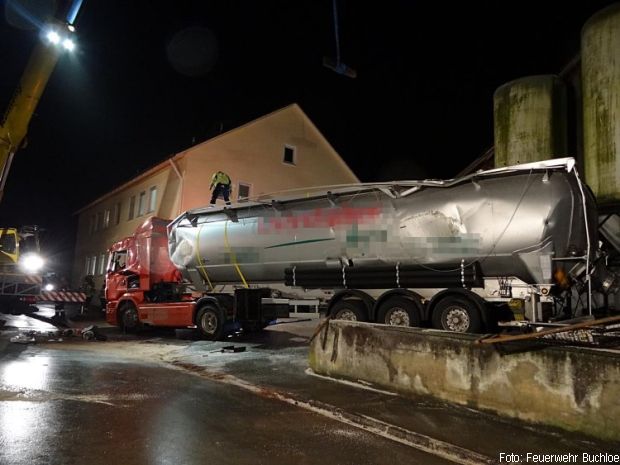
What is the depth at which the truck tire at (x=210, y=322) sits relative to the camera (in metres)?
11.6

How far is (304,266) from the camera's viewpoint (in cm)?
988

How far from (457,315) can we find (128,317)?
9.95 m

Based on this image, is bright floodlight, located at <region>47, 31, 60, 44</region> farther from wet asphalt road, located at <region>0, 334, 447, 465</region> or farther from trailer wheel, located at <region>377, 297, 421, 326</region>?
trailer wheel, located at <region>377, 297, 421, 326</region>

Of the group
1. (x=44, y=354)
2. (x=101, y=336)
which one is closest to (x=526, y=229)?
(x=44, y=354)

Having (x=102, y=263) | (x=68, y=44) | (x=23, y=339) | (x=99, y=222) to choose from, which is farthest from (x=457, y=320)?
(x=99, y=222)

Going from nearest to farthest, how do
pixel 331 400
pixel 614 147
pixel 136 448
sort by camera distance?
1. pixel 136 448
2. pixel 331 400
3. pixel 614 147

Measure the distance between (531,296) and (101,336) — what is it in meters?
10.3

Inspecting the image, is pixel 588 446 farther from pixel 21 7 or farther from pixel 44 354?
pixel 21 7

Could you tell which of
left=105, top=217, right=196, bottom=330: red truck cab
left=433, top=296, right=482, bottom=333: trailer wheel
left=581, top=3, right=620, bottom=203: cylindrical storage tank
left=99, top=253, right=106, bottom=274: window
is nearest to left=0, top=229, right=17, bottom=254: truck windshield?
left=105, top=217, right=196, bottom=330: red truck cab

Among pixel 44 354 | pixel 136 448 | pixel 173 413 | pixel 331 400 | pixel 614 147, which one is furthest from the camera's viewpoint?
pixel 614 147

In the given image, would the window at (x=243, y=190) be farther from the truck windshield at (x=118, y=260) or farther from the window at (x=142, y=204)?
the truck windshield at (x=118, y=260)

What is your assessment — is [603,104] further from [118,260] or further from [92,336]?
[92,336]

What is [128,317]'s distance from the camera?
14.1 meters

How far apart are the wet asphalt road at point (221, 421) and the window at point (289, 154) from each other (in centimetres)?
1637
